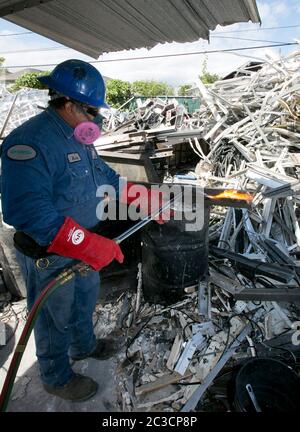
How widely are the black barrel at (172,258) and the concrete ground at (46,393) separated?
2.77ft

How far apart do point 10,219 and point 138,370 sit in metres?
1.79

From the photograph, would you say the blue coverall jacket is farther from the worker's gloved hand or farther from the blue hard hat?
the worker's gloved hand

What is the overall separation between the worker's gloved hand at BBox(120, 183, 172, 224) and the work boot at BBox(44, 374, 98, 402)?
1584mm

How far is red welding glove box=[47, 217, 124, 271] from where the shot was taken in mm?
1860

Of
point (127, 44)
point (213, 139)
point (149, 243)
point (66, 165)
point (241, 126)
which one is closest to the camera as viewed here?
point (66, 165)

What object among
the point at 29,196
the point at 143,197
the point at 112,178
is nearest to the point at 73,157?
the point at 29,196

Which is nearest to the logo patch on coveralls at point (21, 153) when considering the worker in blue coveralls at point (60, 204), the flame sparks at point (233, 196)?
the worker in blue coveralls at point (60, 204)

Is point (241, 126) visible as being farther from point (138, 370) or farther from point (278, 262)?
point (138, 370)

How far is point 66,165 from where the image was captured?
2.05 metres

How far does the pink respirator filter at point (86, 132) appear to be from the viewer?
6.86 ft

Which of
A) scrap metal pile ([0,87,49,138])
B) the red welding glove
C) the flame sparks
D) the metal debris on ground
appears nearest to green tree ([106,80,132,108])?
scrap metal pile ([0,87,49,138])

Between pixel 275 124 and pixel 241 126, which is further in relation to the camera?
pixel 241 126

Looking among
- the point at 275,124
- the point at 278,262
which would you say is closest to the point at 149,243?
the point at 278,262

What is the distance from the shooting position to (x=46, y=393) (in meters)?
2.60
